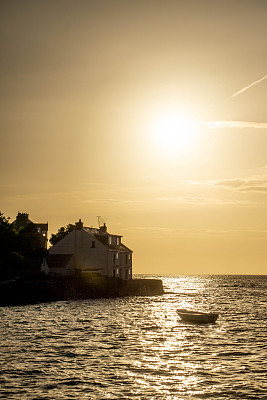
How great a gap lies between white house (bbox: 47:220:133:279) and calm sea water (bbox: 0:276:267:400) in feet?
153

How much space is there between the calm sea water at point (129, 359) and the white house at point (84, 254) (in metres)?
46.7

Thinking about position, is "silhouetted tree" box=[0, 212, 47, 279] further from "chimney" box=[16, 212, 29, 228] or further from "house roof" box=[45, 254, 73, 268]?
"chimney" box=[16, 212, 29, 228]

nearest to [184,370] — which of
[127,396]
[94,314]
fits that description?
[127,396]

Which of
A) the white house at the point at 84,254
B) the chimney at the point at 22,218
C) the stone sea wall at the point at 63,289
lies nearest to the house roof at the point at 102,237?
the white house at the point at 84,254

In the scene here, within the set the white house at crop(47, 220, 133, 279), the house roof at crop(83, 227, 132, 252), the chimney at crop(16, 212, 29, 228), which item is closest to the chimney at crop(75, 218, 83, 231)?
the white house at crop(47, 220, 133, 279)

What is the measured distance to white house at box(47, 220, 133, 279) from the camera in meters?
107

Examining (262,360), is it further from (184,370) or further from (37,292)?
(37,292)

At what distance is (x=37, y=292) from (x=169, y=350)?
167ft

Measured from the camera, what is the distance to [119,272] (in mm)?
117562

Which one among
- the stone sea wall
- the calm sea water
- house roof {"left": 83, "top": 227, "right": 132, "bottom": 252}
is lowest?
the calm sea water

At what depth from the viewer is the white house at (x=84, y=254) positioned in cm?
10725

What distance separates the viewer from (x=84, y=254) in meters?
110

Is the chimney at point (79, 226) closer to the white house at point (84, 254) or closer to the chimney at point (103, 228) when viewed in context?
the white house at point (84, 254)

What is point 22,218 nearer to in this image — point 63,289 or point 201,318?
point 63,289
